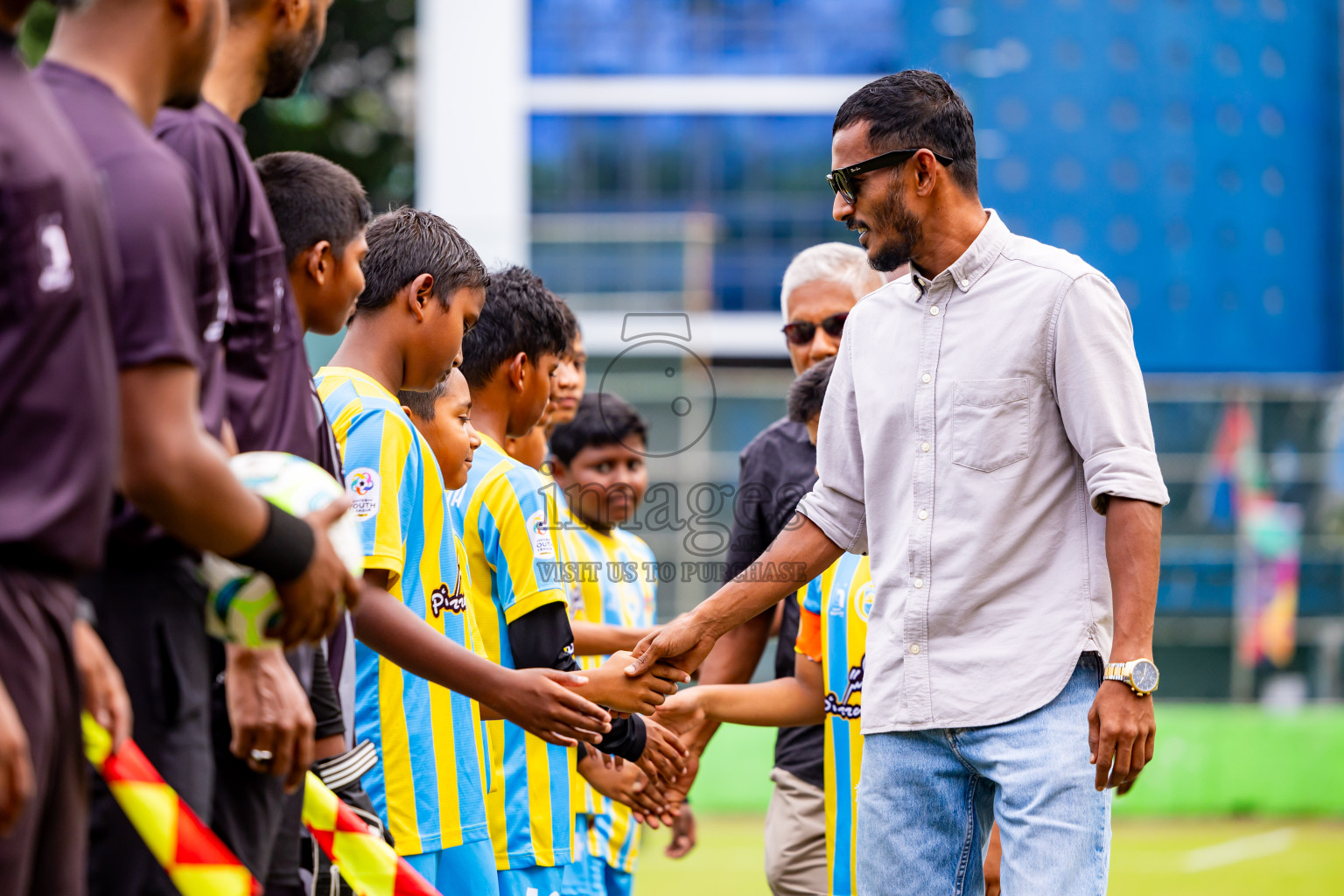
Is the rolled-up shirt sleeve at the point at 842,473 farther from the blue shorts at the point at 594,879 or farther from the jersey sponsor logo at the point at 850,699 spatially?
the blue shorts at the point at 594,879

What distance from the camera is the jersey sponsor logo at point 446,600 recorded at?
3879 millimetres

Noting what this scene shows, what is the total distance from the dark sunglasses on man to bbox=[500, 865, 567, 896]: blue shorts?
92.6 inches

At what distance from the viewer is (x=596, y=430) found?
6.66 metres

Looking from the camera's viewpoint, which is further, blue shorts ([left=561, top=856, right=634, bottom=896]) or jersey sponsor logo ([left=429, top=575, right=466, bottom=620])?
blue shorts ([left=561, top=856, right=634, bottom=896])

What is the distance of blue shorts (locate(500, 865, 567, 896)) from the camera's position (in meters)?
4.37

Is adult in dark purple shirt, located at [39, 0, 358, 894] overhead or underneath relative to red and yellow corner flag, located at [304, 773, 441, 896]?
overhead

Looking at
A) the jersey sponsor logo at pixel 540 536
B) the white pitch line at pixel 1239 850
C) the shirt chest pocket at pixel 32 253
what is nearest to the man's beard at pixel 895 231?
the jersey sponsor logo at pixel 540 536

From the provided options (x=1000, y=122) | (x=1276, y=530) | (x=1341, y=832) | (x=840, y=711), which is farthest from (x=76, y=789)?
(x=1000, y=122)

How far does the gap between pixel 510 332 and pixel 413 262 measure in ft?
2.45

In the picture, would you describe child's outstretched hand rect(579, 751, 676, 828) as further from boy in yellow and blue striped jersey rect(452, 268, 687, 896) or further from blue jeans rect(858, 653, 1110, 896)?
blue jeans rect(858, 653, 1110, 896)

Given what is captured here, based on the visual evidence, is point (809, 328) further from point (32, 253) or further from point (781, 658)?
point (32, 253)

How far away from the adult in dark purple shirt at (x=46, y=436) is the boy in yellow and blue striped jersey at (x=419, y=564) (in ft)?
4.67

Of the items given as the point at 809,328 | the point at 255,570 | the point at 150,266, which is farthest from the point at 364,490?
the point at 809,328

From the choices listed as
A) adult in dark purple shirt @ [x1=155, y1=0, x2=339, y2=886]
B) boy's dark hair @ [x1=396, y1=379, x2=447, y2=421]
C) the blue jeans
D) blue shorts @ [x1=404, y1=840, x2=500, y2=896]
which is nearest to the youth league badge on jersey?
adult in dark purple shirt @ [x1=155, y1=0, x2=339, y2=886]
